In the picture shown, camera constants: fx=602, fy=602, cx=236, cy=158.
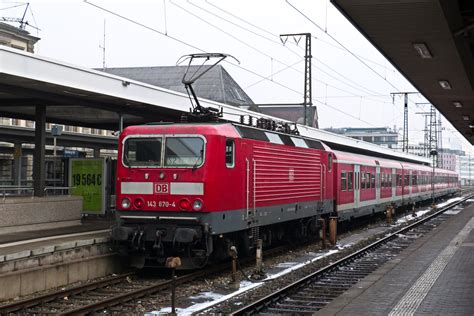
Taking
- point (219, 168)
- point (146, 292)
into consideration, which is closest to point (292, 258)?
point (219, 168)

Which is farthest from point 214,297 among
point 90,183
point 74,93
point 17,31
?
point 17,31

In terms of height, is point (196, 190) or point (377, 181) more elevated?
point (377, 181)

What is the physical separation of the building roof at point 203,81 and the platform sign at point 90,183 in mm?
47153

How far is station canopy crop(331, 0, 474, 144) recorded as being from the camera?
8.68 meters

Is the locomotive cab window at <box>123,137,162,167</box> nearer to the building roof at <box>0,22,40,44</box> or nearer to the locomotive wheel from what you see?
the locomotive wheel

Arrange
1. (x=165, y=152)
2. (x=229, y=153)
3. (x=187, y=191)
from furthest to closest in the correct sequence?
1. (x=229, y=153)
2. (x=165, y=152)
3. (x=187, y=191)

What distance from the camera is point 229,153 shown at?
12477 mm

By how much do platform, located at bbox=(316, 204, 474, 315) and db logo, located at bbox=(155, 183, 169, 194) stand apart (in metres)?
4.04

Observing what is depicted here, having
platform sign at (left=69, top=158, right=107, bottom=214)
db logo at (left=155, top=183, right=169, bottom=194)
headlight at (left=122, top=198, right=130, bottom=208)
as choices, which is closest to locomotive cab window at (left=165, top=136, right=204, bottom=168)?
db logo at (left=155, top=183, right=169, bottom=194)

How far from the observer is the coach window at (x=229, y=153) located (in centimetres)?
1236

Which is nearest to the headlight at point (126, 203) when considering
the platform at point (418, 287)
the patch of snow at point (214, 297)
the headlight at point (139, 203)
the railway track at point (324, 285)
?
the headlight at point (139, 203)

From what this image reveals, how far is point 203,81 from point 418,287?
62.3m

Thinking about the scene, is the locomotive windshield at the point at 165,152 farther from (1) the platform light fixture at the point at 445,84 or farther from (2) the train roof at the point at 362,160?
(2) the train roof at the point at 362,160

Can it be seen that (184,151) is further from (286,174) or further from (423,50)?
(423,50)
